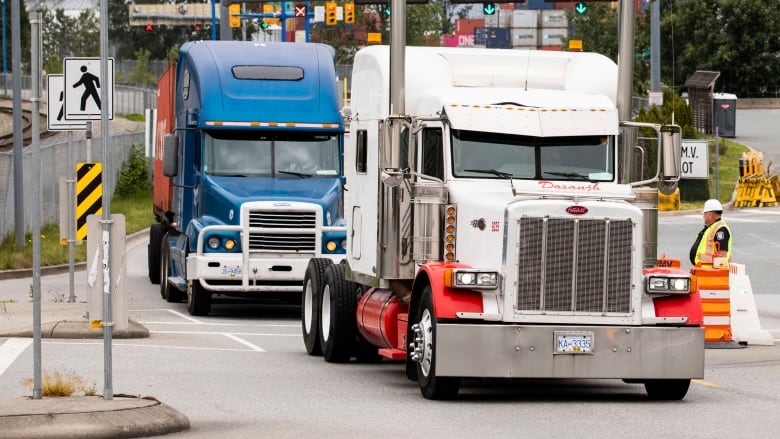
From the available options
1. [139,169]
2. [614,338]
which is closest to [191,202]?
[614,338]

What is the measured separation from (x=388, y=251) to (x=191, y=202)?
9903 millimetres

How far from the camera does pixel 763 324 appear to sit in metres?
23.5

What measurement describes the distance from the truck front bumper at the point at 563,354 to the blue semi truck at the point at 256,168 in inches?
397

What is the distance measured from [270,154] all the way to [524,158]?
1016 cm

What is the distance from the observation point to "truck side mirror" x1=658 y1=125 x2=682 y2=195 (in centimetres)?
1477

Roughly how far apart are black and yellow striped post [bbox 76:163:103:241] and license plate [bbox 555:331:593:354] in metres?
9.87

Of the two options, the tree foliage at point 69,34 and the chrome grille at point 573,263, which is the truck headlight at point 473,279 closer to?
the chrome grille at point 573,263

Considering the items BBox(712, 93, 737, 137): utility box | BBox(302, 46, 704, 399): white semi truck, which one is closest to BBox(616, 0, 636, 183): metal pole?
BBox(302, 46, 704, 399): white semi truck

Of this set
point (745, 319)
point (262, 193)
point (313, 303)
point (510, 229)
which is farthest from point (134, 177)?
point (510, 229)

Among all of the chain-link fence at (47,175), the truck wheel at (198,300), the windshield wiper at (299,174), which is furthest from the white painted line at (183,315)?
the chain-link fence at (47,175)

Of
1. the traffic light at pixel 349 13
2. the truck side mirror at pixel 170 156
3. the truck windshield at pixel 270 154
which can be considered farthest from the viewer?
the traffic light at pixel 349 13

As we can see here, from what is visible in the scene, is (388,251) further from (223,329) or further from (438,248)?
(223,329)

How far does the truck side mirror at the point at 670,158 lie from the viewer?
48.5 feet

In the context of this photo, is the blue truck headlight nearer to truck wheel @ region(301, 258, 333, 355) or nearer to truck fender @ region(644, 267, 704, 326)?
truck wheel @ region(301, 258, 333, 355)
